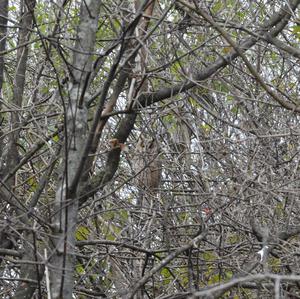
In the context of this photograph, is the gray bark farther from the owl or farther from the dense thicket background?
the owl

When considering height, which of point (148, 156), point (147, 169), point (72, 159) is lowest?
point (72, 159)

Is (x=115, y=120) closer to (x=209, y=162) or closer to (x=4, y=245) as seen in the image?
(x=209, y=162)

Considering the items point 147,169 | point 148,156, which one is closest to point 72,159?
point 148,156

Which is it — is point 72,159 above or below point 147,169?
below

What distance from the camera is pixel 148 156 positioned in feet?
17.4

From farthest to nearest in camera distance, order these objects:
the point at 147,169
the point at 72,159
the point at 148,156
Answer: the point at 147,169 < the point at 148,156 < the point at 72,159

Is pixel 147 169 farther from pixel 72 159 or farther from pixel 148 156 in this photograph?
pixel 72 159

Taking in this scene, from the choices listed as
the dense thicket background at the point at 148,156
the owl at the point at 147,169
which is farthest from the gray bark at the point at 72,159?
the owl at the point at 147,169

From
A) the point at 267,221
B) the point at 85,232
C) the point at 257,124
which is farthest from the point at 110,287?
the point at 257,124

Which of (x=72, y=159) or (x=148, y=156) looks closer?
(x=72, y=159)

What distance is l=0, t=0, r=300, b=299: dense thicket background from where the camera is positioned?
3.95 meters

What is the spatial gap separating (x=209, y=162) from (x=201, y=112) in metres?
1.00

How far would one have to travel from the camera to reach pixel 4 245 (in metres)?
4.92

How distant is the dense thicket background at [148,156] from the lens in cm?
395
